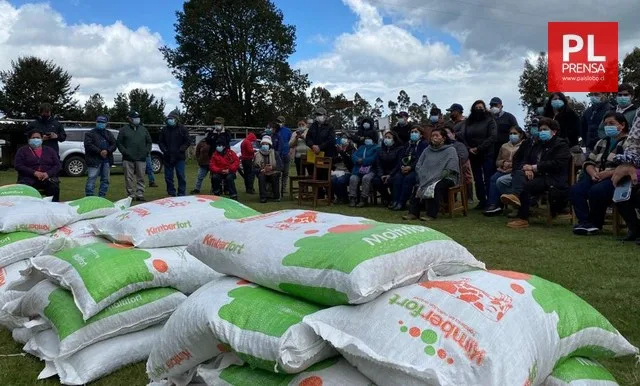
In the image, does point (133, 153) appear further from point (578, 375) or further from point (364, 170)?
point (578, 375)

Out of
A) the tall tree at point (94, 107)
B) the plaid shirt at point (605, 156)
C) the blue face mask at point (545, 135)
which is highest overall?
the tall tree at point (94, 107)

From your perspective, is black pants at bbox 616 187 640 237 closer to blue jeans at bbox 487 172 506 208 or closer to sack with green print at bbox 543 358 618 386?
blue jeans at bbox 487 172 506 208

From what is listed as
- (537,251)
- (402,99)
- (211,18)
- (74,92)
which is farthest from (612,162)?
(402,99)

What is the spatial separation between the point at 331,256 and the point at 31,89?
41.4 m

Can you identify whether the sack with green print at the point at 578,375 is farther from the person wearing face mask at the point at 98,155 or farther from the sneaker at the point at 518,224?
the person wearing face mask at the point at 98,155

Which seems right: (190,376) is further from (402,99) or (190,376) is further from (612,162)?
(402,99)

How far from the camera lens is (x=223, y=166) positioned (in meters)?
11.3

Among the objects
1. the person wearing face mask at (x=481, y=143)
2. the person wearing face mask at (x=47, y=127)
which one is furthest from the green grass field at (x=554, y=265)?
the person wearing face mask at (x=47, y=127)

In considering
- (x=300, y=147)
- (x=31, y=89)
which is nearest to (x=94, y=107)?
(x=31, y=89)

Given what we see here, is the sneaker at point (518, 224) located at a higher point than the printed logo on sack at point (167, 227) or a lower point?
lower

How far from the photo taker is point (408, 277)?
2213mm

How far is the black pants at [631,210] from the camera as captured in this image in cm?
585

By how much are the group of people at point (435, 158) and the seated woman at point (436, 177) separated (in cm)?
1

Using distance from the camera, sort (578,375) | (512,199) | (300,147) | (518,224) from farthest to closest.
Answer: (300,147)
(512,199)
(518,224)
(578,375)
